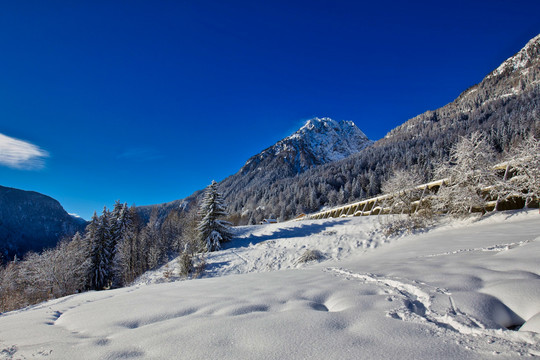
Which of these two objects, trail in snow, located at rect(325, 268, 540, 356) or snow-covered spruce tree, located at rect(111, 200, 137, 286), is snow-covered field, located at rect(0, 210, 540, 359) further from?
snow-covered spruce tree, located at rect(111, 200, 137, 286)

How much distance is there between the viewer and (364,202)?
117 ft

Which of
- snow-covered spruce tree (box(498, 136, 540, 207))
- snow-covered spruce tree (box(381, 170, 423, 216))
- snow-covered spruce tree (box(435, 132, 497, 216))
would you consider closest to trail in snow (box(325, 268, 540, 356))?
snow-covered spruce tree (box(498, 136, 540, 207))

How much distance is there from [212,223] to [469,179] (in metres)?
25.4

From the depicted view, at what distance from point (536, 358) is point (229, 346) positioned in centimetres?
256

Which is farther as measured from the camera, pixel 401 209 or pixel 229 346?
pixel 401 209

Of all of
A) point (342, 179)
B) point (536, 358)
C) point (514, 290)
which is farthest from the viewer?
point (342, 179)

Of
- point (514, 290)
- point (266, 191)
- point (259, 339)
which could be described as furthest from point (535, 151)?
point (266, 191)

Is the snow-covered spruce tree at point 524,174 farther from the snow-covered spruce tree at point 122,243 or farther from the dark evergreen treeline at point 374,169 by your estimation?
the dark evergreen treeline at point 374,169

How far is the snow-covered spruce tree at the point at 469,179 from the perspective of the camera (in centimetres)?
1814

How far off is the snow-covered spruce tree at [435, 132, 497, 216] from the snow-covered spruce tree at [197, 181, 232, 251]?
73.5ft

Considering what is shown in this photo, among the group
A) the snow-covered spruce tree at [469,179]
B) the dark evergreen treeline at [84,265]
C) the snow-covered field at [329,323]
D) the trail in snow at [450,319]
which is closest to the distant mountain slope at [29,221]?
the dark evergreen treeline at [84,265]

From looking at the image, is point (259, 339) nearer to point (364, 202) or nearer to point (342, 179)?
point (364, 202)

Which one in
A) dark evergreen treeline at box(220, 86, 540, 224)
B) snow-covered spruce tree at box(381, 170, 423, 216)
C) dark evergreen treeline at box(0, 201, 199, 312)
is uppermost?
dark evergreen treeline at box(220, 86, 540, 224)

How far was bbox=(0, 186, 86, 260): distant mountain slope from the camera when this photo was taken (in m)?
140
